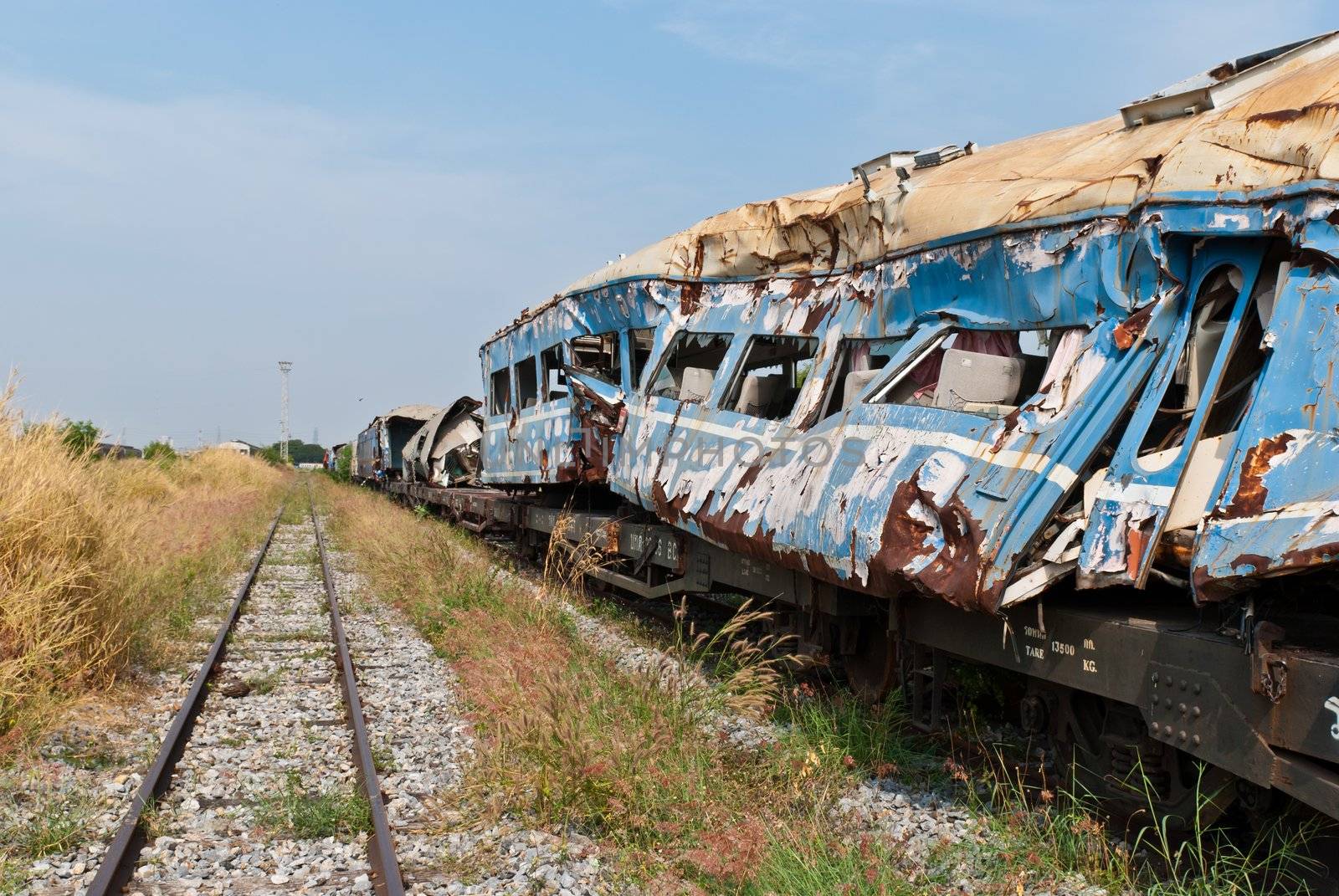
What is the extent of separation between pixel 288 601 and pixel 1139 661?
1132cm

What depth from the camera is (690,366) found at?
9992 mm

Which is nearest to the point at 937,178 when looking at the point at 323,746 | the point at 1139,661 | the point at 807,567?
the point at 807,567

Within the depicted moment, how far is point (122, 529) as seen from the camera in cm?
912

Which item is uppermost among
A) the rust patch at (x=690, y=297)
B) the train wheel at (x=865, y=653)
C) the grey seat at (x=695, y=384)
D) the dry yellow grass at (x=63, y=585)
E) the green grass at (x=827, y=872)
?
the rust patch at (x=690, y=297)

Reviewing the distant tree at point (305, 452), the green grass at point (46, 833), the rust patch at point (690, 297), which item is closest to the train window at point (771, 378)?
the rust patch at point (690, 297)

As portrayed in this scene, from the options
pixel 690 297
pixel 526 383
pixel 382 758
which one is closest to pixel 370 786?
pixel 382 758

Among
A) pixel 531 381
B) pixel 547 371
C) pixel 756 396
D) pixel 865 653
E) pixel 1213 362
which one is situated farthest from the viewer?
pixel 531 381

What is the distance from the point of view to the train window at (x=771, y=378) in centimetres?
798

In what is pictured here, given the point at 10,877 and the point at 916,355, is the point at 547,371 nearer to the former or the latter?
the point at 916,355

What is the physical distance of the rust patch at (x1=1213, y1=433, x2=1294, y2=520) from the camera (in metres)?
3.80

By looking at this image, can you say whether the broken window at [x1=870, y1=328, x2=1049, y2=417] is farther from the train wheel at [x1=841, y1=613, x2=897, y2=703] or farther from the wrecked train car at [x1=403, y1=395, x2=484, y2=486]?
the wrecked train car at [x1=403, y1=395, x2=484, y2=486]

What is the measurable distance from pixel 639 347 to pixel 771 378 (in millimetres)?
2809

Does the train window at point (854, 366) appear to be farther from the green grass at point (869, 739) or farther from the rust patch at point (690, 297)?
the rust patch at point (690, 297)

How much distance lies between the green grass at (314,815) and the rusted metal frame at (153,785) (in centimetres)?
57
